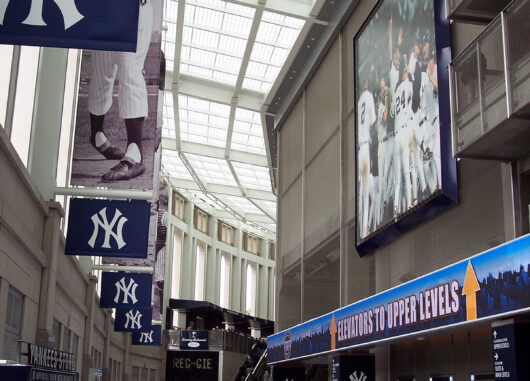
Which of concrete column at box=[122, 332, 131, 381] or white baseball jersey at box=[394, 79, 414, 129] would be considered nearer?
white baseball jersey at box=[394, 79, 414, 129]

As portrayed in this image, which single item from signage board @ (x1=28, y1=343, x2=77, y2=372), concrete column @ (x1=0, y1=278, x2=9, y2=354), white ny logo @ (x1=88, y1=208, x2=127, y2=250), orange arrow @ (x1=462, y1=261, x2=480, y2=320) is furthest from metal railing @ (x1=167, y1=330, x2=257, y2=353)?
orange arrow @ (x1=462, y1=261, x2=480, y2=320)

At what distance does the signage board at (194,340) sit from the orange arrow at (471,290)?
120 feet

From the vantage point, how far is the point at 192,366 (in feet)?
154

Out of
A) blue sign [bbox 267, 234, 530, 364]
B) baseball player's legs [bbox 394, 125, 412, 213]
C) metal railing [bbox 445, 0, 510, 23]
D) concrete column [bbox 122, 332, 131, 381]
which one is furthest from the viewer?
concrete column [bbox 122, 332, 131, 381]

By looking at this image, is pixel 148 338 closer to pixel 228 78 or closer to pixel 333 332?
pixel 228 78

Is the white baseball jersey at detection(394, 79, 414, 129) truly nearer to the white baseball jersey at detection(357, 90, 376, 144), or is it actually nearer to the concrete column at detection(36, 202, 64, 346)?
the white baseball jersey at detection(357, 90, 376, 144)

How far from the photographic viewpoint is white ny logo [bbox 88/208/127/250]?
553 inches

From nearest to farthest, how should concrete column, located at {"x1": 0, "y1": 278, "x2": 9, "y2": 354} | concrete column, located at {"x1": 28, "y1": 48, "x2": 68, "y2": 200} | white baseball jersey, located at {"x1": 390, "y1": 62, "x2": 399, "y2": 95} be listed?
concrete column, located at {"x1": 0, "y1": 278, "x2": 9, "y2": 354} < white baseball jersey, located at {"x1": 390, "y1": 62, "x2": 399, "y2": 95} < concrete column, located at {"x1": 28, "y1": 48, "x2": 68, "y2": 200}

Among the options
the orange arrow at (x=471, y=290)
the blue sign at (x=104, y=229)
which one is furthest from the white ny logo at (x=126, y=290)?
the orange arrow at (x=471, y=290)

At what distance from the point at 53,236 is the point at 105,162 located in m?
2.02

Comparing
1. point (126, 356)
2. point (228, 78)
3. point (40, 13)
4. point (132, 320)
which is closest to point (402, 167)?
point (40, 13)

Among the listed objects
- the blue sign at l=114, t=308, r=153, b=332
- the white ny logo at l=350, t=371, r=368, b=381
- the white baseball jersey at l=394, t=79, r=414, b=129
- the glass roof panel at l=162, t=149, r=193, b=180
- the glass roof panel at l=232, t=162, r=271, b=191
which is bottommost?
the white ny logo at l=350, t=371, r=368, b=381

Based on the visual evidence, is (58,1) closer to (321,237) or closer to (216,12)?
(321,237)

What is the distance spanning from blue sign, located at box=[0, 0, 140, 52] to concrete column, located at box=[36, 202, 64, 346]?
8885 millimetres
